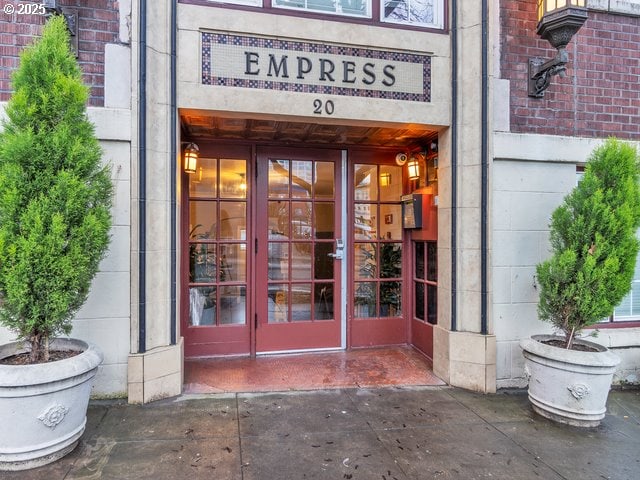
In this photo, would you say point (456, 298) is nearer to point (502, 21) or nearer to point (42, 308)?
point (502, 21)

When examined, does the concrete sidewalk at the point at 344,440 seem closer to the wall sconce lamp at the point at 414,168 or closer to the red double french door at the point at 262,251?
the red double french door at the point at 262,251

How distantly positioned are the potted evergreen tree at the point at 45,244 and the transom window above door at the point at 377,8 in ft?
5.23

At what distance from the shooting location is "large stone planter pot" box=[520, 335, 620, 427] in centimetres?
295

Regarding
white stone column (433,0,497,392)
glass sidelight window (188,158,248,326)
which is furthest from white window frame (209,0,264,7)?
white stone column (433,0,497,392)

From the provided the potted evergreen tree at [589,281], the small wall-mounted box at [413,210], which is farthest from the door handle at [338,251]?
the potted evergreen tree at [589,281]

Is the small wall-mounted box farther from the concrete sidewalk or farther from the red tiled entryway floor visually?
the concrete sidewalk

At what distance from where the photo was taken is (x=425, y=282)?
4.44 metres

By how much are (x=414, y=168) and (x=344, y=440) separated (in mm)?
2884

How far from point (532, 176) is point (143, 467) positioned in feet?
12.5

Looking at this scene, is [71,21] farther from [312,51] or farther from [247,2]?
[312,51]

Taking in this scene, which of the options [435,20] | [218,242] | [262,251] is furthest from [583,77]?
[218,242]

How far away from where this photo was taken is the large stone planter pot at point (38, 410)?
2.28 m

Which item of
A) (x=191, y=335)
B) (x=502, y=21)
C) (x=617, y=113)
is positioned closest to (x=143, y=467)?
(x=191, y=335)

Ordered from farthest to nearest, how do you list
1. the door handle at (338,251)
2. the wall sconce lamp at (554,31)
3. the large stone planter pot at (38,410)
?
the door handle at (338,251)
the wall sconce lamp at (554,31)
the large stone planter pot at (38,410)
